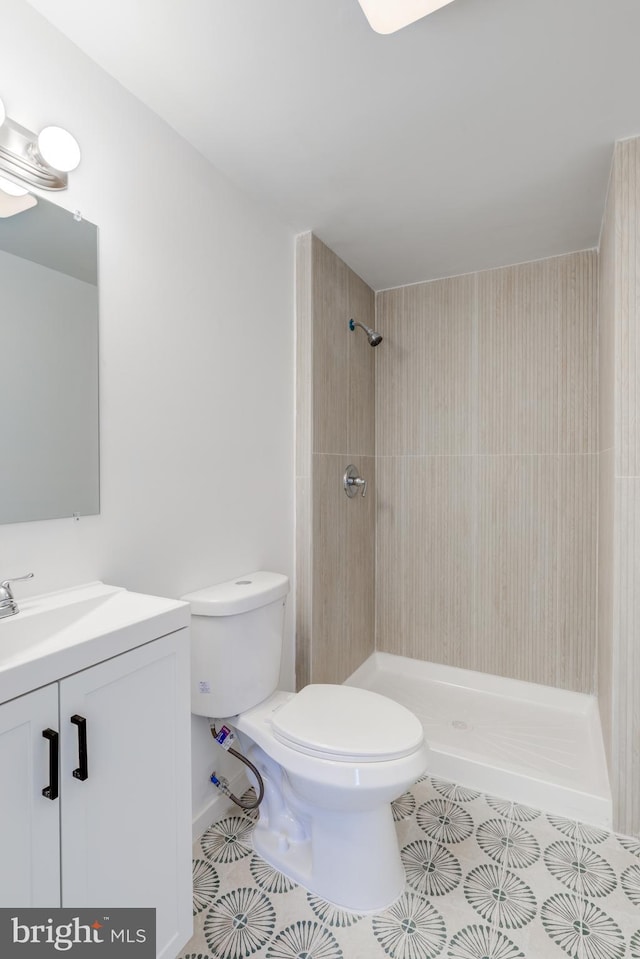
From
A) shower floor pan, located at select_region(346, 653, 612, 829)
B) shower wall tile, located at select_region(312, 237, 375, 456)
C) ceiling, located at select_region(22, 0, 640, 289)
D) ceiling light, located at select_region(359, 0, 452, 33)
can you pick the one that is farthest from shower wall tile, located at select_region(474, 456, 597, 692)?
ceiling light, located at select_region(359, 0, 452, 33)

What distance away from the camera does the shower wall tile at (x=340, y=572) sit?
7.18 ft

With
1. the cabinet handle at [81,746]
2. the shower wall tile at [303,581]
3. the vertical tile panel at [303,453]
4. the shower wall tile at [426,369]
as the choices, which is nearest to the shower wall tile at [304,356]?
the vertical tile panel at [303,453]

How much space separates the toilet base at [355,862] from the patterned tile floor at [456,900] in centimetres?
3

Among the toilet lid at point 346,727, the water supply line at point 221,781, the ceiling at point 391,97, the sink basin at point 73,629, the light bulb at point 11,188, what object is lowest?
the water supply line at point 221,781

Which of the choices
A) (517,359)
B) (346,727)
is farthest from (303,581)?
(517,359)

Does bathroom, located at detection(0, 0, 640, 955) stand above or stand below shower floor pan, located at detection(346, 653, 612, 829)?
above

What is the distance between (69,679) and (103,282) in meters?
0.99

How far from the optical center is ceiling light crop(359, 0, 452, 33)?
41.0 inches

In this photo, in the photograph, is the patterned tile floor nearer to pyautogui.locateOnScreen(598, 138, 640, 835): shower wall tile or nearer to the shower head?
pyautogui.locateOnScreen(598, 138, 640, 835): shower wall tile

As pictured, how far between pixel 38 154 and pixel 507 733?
2628 millimetres

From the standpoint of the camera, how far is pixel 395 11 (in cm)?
107

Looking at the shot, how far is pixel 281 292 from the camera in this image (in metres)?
2.06

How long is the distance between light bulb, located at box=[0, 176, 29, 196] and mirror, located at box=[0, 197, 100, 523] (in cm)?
4

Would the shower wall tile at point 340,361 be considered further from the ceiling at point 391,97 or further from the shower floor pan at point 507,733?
the shower floor pan at point 507,733
